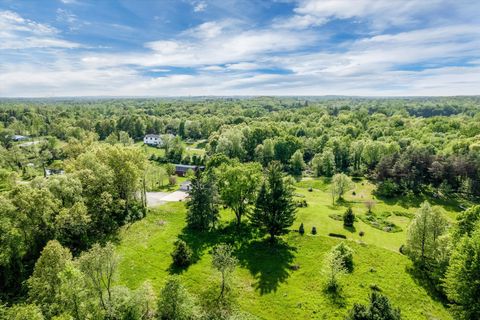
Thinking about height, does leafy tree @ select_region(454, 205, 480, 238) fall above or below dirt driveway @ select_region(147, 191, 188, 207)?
above

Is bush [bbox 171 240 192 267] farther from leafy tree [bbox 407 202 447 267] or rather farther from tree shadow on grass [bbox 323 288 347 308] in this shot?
leafy tree [bbox 407 202 447 267]

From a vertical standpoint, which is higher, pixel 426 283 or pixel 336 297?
pixel 426 283

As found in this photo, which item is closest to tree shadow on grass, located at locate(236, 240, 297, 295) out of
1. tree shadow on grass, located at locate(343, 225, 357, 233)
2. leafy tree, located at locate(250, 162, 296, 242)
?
leafy tree, located at locate(250, 162, 296, 242)

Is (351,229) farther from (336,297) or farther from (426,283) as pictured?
(336,297)

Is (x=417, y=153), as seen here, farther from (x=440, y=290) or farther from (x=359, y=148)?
(x=440, y=290)

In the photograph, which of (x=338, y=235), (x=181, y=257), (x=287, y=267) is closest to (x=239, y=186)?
(x=181, y=257)

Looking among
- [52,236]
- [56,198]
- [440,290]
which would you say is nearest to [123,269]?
[52,236]

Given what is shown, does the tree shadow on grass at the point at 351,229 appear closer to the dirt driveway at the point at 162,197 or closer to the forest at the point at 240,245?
the forest at the point at 240,245
